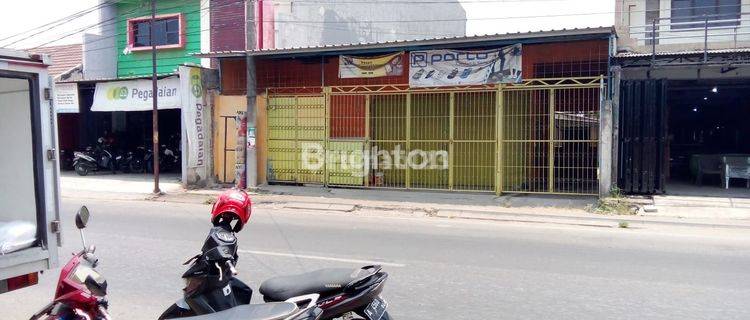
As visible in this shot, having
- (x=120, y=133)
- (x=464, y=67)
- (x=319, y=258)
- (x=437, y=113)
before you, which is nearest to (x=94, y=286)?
(x=319, y=258)

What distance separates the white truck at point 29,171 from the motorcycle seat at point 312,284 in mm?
1772

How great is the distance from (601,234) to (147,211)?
8.79m

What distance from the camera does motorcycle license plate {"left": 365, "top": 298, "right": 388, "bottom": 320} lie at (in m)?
3.70

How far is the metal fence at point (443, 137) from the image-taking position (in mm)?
13570

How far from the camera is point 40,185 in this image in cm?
430

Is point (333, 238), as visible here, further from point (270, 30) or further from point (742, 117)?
point (742, 117)

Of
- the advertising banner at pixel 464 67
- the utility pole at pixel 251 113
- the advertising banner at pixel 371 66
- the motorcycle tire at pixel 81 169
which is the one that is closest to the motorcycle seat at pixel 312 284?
the advertising banner at pixel 464 67

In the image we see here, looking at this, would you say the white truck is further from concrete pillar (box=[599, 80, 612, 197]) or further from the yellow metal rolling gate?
the yellow metal rolling gate

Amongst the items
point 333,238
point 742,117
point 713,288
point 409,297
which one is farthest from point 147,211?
point 742,117

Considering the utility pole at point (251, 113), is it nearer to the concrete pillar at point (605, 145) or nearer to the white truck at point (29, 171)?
the concrete pillar at point (605, 145)

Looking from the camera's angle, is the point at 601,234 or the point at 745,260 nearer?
the point at 745,260

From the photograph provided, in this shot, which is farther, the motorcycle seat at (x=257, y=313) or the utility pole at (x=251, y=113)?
the utility pole at (x=251, y=113)

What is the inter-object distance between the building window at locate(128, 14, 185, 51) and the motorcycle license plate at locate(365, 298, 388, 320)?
62.9 ft

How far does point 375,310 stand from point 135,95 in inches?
632
